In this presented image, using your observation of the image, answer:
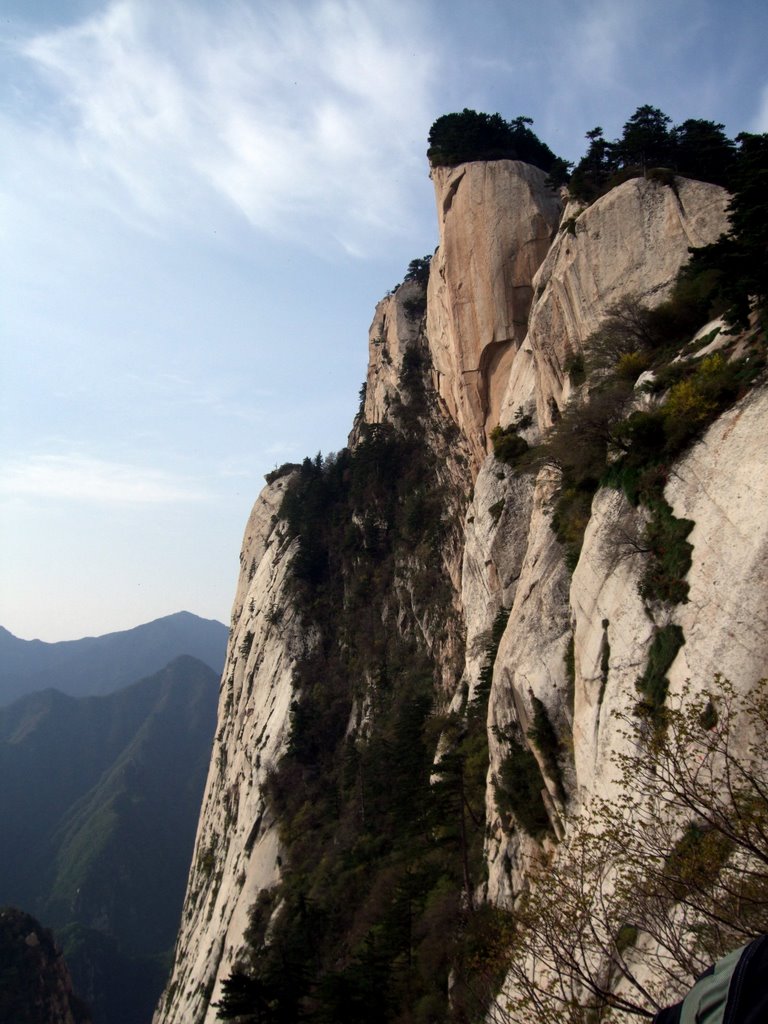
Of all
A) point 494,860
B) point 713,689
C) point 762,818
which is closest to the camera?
point 762,818

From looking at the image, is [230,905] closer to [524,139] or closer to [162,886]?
[524,139]

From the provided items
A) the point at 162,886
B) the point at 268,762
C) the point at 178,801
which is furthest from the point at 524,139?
the point at 178,801

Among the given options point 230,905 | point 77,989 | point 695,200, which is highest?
point 695,200

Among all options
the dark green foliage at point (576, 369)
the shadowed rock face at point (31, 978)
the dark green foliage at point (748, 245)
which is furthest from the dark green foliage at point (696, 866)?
the shadowed rock face at point (31, 978)

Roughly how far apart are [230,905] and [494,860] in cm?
2822

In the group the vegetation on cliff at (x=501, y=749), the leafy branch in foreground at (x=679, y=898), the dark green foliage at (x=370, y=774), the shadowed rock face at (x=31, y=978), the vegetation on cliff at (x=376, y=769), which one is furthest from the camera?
the shadowed rock face at (x=31, y=978)

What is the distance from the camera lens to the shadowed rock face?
57938 millimetres

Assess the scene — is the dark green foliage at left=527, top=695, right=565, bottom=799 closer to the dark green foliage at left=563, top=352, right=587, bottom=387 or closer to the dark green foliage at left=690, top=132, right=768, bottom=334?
the dark green foliage at left=690, top=132, right=768, bottom=334

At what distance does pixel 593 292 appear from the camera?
23.9 meters

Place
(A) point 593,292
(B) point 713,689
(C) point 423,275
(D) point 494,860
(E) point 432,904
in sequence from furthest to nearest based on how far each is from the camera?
(C) point 423,275 → (A) point 593,292 → (E) point 432,904 → (D) point 494,860 → (B) point 713,689

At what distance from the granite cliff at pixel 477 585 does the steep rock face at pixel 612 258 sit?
10cm

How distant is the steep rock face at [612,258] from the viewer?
2214 cm

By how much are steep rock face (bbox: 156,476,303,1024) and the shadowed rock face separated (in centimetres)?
1904

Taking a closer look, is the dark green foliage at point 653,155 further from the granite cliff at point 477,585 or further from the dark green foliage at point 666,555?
the dark green foliage at point 666,555
